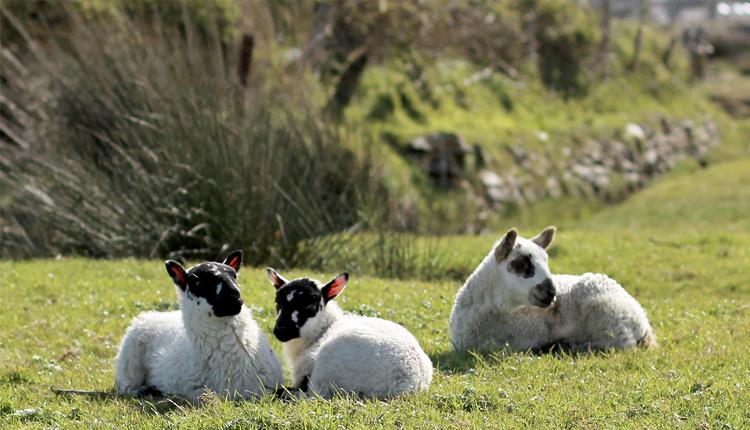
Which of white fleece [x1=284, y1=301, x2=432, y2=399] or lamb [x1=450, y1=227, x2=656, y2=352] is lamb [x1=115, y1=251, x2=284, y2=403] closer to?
white fleece [x1=284, y1=301, x2=432, y2=399]

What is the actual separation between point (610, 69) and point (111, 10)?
76.4ft

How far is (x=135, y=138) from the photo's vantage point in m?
15.7

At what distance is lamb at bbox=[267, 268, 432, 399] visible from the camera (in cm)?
766

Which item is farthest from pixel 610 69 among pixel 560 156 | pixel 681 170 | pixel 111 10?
pixel 111 10

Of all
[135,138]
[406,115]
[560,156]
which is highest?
[135,138]

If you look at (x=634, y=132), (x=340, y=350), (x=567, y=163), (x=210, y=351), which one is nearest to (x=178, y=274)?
(x=210, y=351)

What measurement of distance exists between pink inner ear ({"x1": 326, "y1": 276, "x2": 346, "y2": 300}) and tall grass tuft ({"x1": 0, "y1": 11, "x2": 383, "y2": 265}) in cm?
621

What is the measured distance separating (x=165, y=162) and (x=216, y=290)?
7328mm

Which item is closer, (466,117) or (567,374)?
(567,374)

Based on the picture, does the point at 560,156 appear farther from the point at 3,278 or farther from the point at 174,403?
the point at 174,403

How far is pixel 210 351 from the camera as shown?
26.9 feet

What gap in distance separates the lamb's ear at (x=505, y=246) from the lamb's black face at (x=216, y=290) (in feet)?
8.67

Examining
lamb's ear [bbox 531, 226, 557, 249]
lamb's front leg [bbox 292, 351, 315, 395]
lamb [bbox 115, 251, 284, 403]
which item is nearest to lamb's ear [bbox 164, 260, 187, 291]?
lamb [bbox 115, 251, 284, 403]

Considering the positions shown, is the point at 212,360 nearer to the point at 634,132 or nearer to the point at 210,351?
the point at 210,351
